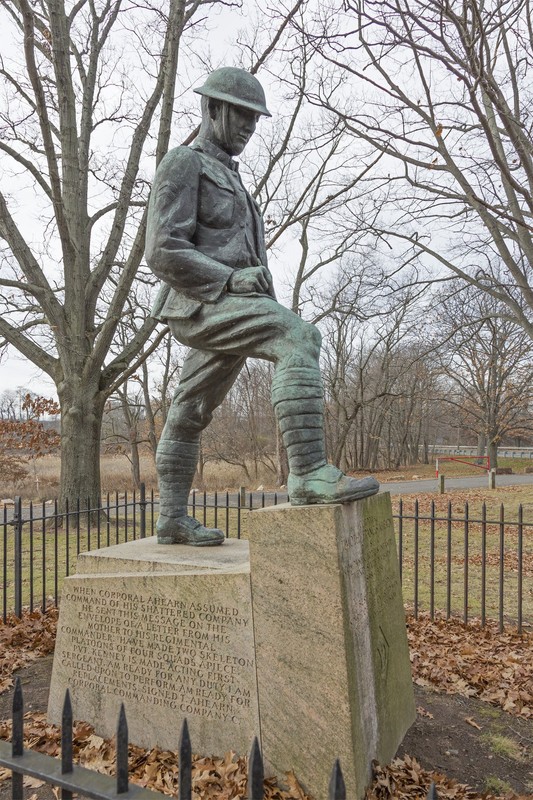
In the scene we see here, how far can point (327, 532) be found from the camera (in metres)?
2.61

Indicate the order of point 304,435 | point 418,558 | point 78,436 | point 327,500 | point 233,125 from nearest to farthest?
point 327,500
point 304,435
point 233,125
point 418,558
point 78,436

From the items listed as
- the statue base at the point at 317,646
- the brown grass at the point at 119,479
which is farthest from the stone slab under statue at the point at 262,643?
the brown grass at the point at 119,479

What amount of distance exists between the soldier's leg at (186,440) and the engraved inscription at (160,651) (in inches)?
25.6

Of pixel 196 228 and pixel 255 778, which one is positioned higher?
pixel 196 228

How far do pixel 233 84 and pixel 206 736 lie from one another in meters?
3.44

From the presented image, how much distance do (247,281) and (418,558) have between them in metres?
6.63

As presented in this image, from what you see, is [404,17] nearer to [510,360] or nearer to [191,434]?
[191,434]

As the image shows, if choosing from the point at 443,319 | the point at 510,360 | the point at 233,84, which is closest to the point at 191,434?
the point at 233,84

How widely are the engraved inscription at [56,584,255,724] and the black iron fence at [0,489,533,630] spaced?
1.25 metres

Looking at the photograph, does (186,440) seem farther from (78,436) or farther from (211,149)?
(78,436)

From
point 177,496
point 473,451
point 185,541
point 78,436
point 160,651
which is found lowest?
point 473,451

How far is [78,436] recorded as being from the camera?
10641 millimetres

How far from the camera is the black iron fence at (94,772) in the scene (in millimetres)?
1146

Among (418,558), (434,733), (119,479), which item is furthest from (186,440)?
(119,479)
